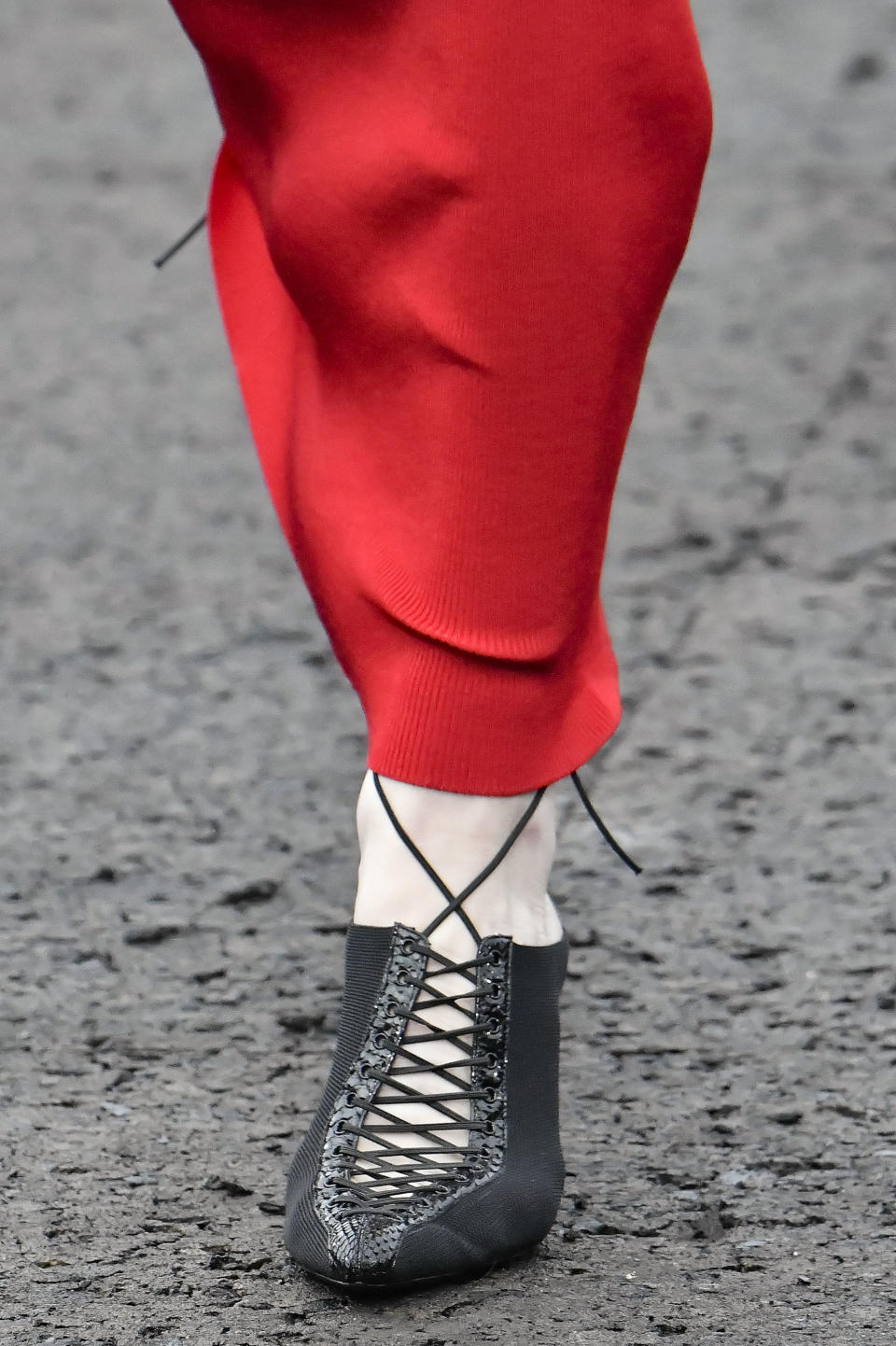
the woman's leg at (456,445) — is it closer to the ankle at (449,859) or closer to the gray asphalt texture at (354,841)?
the ankle at (449,859)

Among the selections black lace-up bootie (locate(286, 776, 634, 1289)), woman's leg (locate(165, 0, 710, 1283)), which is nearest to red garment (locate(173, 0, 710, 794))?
woman's leg (locate(165, 0, 710, 1283))

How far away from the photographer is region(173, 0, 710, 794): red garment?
1.15 metres

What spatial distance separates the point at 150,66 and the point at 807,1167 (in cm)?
377

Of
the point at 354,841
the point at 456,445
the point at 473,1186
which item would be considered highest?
the point at 456,445

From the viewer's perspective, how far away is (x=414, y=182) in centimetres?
117

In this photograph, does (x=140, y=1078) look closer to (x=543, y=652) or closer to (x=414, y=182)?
(x=543, y=652)

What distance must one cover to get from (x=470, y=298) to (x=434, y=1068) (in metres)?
0.49

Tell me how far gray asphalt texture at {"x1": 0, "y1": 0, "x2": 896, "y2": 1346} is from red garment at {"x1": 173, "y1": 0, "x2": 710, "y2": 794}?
0.35m

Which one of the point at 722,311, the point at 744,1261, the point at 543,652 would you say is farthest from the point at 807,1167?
the point at 722,311

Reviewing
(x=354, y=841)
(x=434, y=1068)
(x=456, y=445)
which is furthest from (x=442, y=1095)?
(x=354, y=841)

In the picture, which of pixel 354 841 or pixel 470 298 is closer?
pixel 470 298

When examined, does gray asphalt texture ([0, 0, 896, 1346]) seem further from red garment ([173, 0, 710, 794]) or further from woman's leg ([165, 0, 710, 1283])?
red garment ([173, 0, 710, 794])

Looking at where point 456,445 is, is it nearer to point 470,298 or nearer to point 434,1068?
point 470,298

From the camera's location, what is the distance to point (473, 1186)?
1.24 m
